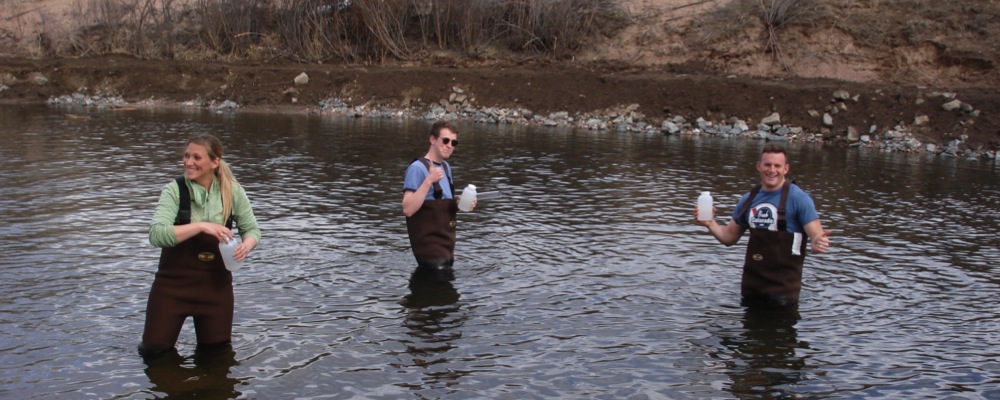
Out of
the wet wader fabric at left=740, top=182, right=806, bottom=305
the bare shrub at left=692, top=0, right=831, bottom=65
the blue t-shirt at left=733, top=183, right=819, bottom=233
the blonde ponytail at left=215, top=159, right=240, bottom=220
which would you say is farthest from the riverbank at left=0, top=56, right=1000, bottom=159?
the blonde ponytail at left=215, top=159, right=240, bottom=220

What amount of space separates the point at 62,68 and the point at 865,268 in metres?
35.4

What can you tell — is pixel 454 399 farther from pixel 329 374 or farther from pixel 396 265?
pixel 396 265

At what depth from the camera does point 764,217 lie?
847cm

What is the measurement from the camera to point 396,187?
16.4 metres

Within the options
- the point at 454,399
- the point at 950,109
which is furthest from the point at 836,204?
the point at 950,109

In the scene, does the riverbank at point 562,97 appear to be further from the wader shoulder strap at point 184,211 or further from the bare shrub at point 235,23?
the wader shoulder strap at point 184,211

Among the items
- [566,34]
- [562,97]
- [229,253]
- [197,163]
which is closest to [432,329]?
[229,253]

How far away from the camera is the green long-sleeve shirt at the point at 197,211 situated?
20.7 ft

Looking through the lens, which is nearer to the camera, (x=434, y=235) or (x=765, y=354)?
(x=765, y=354)

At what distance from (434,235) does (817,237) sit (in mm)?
3844

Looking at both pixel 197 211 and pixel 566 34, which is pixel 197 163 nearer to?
pixel 197 211

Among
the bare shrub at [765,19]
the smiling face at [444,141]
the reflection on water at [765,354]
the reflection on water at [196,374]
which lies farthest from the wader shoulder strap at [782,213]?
the bare shrub at [765,19]

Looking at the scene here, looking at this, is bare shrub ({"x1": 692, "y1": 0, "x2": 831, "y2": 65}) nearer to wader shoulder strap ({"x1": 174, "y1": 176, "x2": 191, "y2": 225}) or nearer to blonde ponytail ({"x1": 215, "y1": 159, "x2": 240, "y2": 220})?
blonde ponytail ({"x1": 215, "y1": 159, "x2": 240, "y2": 220})

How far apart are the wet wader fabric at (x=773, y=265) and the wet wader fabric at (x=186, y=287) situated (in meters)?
4.74
